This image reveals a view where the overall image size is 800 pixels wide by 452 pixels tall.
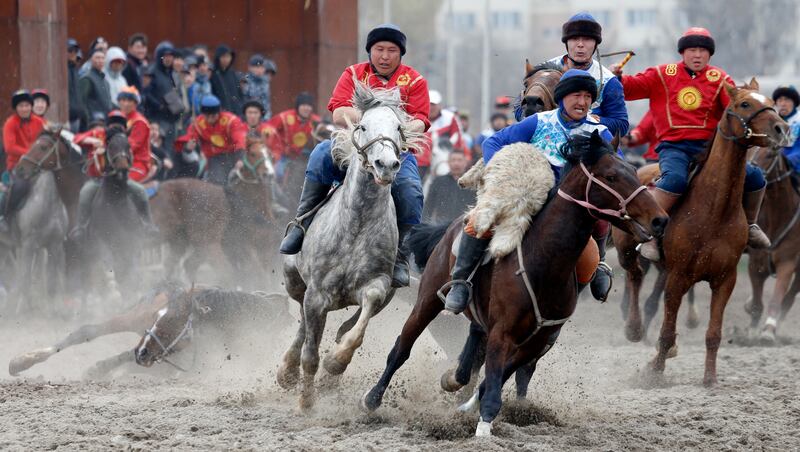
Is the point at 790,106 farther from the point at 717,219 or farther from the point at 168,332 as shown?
the point at 168,332

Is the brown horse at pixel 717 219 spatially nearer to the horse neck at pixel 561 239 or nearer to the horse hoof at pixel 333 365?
the horse neck at pixel 561 239

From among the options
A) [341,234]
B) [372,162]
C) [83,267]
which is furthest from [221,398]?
[83,267]

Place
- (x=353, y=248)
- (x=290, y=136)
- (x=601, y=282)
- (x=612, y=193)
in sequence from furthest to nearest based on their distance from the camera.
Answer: (x=290, y=136)
(x=353, y=248)
(x=601, y=282)
(x=612, y=193)

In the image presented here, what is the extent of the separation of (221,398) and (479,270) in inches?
94.8

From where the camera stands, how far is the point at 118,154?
14.5 metres

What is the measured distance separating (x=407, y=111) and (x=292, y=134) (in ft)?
30.1

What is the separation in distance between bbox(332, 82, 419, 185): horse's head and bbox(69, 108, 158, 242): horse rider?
704 cm

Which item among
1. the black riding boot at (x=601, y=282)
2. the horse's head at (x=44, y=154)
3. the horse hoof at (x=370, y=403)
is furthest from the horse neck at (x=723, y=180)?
the horse's head at (x=44, y=154)

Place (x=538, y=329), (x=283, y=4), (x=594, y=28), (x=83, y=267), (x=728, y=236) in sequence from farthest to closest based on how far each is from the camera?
(x=283, y=4), (x=83, y=267), (x=728, y=236), (x=594, y=28), (x=538, y=329)

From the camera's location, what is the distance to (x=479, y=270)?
7.61m

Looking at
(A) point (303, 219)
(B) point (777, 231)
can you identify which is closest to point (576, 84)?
(A) point (303, 219)

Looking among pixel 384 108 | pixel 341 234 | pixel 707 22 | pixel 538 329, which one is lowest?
pixel 538 329

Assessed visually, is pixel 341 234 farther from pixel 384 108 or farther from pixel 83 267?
pixel 83 267

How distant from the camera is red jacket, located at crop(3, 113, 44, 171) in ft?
48.7
